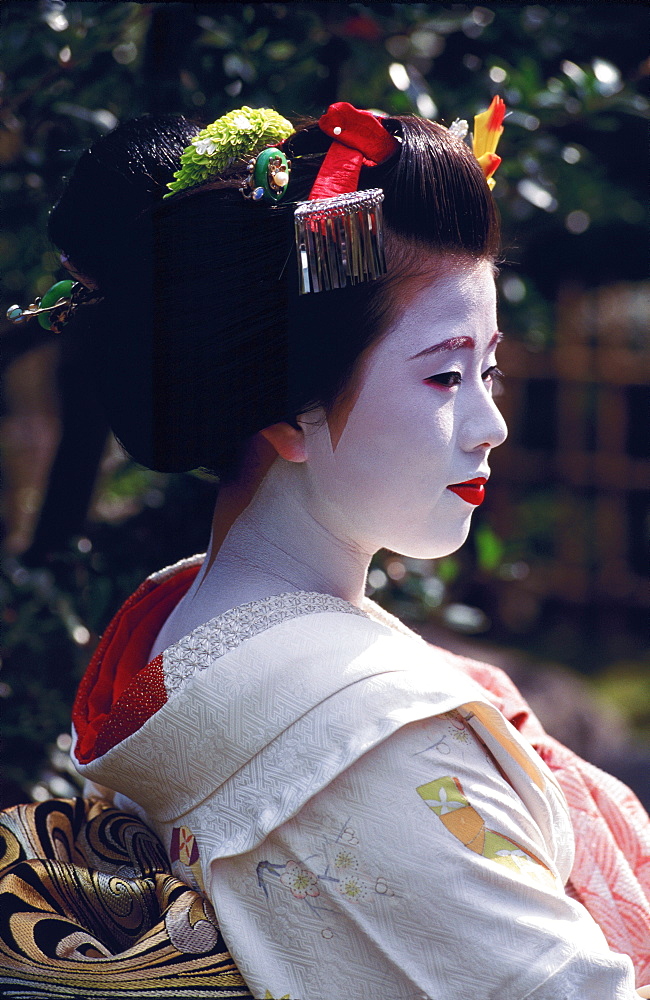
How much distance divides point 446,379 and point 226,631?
0.37 meters

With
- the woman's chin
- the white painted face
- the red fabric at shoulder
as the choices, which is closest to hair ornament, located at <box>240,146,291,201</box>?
the white painted face

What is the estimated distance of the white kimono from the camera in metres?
0.92

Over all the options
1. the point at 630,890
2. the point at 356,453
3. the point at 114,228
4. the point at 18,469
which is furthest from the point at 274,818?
the point at 18,469

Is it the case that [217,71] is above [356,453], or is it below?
above

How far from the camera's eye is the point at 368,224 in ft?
3.37

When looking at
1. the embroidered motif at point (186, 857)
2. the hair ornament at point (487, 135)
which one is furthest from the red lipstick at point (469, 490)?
the embroidered motif at point (186, 857)

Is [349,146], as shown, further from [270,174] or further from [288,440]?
[288,440]

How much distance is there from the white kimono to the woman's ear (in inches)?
7.8

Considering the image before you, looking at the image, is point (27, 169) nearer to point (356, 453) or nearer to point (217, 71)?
point (217, 71)

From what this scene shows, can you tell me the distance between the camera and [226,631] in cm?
105

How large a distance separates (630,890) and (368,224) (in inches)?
34.5

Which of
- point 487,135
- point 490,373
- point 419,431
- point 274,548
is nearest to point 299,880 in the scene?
point 274,548

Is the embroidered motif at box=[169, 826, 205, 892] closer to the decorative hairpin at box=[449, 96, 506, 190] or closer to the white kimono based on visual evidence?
the white kimono

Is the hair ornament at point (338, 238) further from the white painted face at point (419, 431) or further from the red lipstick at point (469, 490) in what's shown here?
the red lipstick at point (469, 490)
